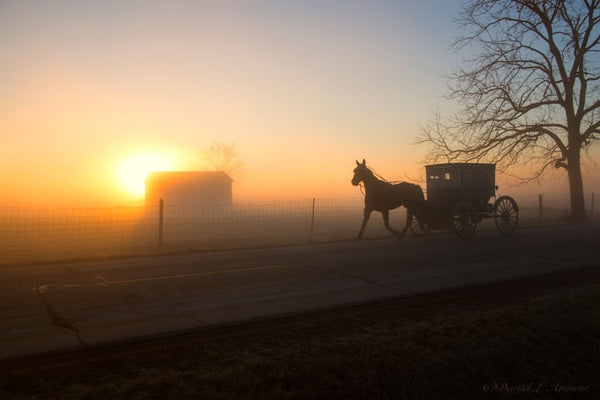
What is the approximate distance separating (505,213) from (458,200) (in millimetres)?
2484

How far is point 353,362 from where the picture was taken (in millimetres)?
4371

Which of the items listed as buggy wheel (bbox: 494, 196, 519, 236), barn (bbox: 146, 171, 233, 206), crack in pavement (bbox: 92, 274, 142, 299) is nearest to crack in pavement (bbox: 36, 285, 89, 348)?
crack in pavement (bbox: 92, 274, 142, 299)

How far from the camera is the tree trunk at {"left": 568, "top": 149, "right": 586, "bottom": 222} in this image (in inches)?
1023

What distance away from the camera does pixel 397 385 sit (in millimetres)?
3914

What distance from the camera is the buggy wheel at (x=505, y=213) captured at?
54.1ft

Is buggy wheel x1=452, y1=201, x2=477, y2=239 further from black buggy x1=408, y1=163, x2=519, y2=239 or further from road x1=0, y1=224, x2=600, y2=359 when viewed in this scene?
road x1=0, y1=224, x2=600, y2=359

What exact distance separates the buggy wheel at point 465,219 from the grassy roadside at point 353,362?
9203 millimetres

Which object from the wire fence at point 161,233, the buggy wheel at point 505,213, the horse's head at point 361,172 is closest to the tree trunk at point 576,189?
the wire fence at point 161,233

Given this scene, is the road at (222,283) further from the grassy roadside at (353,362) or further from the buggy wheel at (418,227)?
the buggy wheel at (418,227)

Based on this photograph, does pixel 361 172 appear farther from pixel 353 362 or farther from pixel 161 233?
pixel 353 362

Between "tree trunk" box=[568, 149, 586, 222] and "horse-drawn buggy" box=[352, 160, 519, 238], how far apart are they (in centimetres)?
1271
